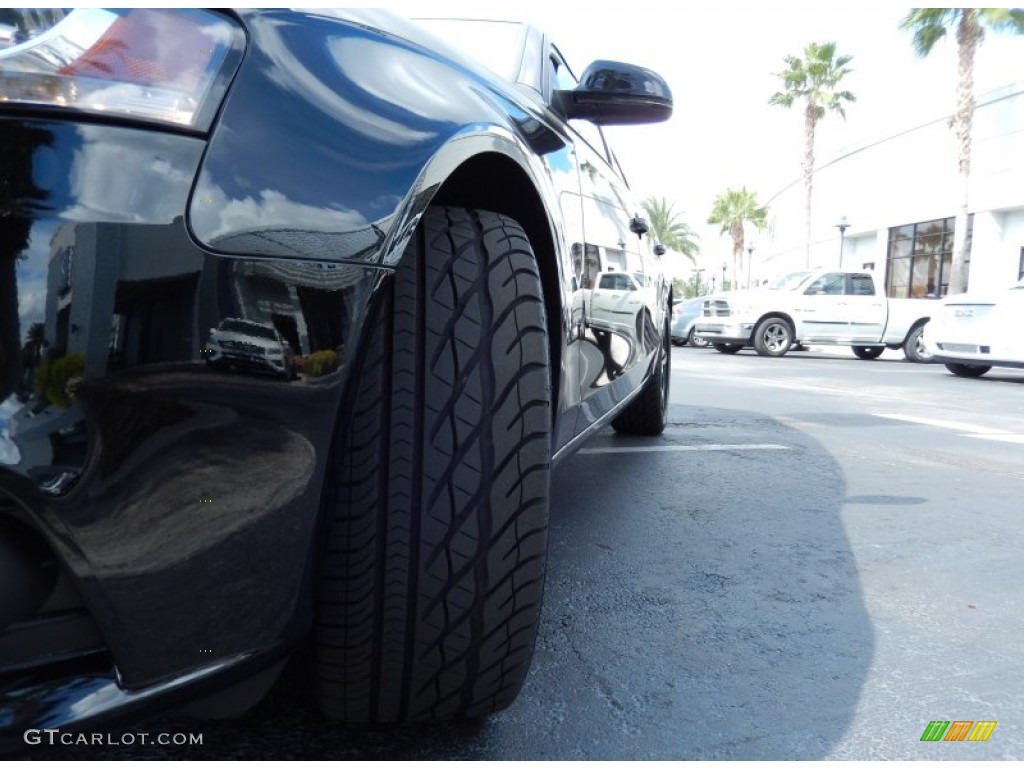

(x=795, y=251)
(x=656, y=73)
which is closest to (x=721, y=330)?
(x=656, y=73)

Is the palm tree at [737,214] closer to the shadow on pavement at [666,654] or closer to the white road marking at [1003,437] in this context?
the white road marking at [1003,437]

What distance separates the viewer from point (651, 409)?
173 inches

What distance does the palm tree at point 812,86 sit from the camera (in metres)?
29.9

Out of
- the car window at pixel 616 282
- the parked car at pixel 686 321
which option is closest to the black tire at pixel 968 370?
the parked car at pixel 686 321

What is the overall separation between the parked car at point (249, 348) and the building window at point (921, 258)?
2475 centimetres

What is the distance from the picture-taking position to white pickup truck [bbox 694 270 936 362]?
14242mm

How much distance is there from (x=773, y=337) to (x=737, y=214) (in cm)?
3542

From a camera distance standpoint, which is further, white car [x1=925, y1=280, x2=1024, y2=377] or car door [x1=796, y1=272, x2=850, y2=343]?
car door [x1=796, y1=272, x2=850, y2=343]

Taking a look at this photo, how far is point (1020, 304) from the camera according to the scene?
31.1ft

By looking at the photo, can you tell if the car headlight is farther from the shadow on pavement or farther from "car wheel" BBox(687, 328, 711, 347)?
"car wheel" BBox(687, 328, 711, 347)

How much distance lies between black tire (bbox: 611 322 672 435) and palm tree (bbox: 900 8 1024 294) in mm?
17925

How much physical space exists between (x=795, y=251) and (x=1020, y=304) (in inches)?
1081

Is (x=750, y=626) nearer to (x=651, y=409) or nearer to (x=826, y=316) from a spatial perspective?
(x=651, y=409)

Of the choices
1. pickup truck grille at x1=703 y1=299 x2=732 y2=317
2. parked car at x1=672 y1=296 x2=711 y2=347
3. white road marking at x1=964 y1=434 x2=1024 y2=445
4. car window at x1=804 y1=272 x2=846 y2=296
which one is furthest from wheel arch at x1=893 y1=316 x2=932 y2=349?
white road marking at x1=964 y1=434 x2=1024 y2=445
